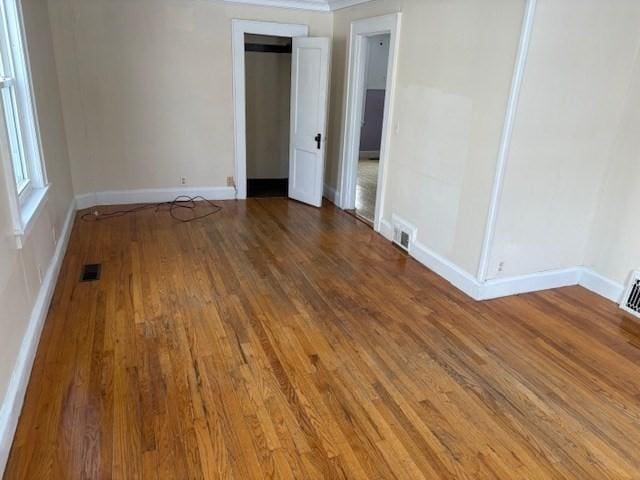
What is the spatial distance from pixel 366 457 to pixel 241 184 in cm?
450

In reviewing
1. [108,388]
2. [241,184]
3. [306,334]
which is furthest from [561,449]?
[241,184]

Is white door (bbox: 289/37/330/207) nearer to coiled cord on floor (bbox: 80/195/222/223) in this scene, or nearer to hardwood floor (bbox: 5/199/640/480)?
coiled cord on floor (bbox: 80/195/222/223)

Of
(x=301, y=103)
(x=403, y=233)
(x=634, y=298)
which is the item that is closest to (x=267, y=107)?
(x=301, y=103)

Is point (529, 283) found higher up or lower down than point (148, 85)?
lower down

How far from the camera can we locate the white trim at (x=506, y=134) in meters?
2.94

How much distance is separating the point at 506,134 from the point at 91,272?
11.0 feet

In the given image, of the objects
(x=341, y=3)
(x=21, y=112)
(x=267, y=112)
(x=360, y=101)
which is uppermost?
(x=341, y=3)

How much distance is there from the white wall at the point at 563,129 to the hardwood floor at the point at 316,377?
499 mm

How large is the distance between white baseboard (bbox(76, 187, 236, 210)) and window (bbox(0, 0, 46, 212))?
77.6 inches

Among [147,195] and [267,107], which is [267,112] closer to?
[267,107]

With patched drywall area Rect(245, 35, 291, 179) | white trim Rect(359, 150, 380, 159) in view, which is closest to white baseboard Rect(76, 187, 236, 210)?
patched drywall area Rect(245, 35, 291, 179)

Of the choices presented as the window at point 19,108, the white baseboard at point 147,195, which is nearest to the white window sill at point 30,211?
the window at point 19,108

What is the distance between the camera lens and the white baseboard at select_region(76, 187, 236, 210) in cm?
539

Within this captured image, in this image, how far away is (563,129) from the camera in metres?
3.33
